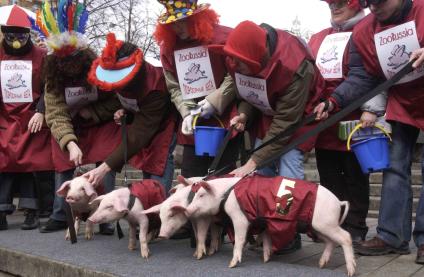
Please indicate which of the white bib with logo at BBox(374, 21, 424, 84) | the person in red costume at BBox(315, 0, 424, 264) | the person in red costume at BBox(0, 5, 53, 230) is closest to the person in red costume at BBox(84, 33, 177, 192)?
the person in red costume at BBox(0, 5, 53, 230)

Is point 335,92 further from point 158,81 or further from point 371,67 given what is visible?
point 158,81

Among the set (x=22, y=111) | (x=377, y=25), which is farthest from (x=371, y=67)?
(x=22, y=111)

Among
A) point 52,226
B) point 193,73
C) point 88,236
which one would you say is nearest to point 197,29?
point 193,73

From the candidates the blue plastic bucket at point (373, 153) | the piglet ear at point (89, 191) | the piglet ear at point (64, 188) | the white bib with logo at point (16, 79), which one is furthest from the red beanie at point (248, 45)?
the white bib with logo at point (16, 79)

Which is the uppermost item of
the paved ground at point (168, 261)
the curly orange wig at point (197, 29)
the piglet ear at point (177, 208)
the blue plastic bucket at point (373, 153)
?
the curly orange wig at point (197, 29)

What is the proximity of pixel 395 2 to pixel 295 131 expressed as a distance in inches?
38.6

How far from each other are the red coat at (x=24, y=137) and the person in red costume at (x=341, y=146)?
8.38 ft

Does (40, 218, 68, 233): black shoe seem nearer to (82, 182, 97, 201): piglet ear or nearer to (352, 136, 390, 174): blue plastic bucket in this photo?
(82, 182, 97, 201): piglet ear

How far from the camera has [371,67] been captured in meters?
3.34

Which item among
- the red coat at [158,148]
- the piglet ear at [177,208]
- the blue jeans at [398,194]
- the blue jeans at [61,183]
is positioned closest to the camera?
the piglet ear at [177,208]

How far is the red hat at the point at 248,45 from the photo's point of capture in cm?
300

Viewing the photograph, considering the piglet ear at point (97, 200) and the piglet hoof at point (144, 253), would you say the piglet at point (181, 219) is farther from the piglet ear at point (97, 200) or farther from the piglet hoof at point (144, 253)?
the piglet ear at point (97, 200)

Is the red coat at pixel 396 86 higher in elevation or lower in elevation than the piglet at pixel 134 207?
higher

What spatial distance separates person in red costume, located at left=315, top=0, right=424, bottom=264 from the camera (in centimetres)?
309
